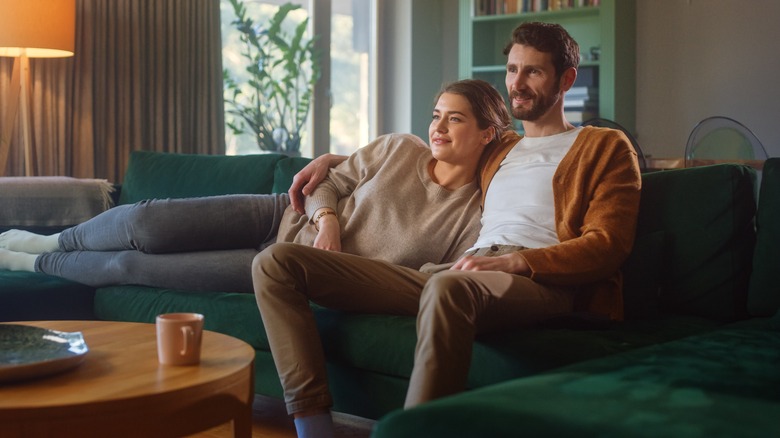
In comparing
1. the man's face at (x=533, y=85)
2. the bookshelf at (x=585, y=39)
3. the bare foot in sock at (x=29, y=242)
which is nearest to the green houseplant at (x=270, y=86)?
the bookshelf at (x=585, y=39)

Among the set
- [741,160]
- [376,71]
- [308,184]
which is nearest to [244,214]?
[308,184]

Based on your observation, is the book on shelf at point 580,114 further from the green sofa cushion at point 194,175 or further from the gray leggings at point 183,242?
the gray leggings at point 183,242

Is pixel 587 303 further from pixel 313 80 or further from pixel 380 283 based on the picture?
pixel 313 80

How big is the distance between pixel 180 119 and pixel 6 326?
3.05 metres

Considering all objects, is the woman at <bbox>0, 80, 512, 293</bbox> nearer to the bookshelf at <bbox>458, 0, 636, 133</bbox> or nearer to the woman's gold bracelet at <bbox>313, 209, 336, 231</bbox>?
the woman's gold bracelet at <bbox>313, 209, 336, 231</bbox>

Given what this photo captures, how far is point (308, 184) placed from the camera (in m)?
2.68

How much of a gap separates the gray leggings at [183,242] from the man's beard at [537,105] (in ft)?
2.86

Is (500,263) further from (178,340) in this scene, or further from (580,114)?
(580,114)

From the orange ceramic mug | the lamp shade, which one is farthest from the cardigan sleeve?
the lamp shade

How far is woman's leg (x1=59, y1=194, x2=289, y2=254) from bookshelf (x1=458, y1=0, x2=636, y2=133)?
266 centimetres

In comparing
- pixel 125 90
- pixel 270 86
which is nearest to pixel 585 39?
pixel 270 86

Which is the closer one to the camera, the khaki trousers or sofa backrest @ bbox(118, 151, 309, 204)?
the khaki trousers

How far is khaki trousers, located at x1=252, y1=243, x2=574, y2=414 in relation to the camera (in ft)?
5.64

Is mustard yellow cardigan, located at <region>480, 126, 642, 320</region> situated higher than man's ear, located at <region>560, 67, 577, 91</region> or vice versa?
man's ear, located at <region>560, 67, 577, 91</region>
